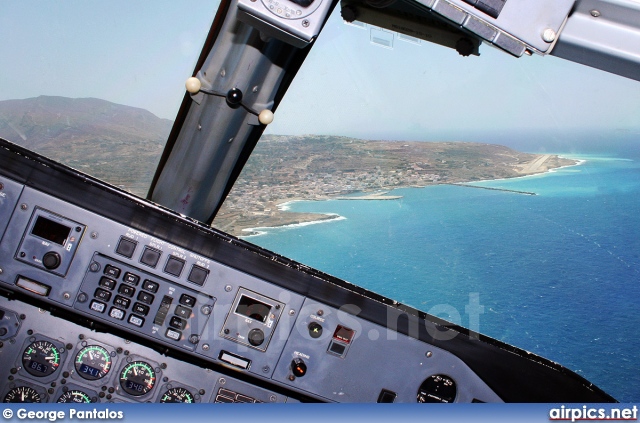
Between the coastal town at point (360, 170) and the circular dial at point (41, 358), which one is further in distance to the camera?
the coastal town at point (360, 170)

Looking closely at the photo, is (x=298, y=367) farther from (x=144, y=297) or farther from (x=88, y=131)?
(x=88, y=131)

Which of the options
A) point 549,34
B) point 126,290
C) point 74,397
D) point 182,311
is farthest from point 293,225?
point 549,34

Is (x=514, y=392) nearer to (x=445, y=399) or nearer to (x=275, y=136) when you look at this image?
(x=445, y=399)

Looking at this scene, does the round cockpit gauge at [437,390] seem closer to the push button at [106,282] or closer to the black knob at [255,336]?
the black knob at [255,336]

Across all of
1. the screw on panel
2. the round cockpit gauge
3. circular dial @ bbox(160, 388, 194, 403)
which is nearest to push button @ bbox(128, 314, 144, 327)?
circular dial @ bbox(160, 388, 194, 403)

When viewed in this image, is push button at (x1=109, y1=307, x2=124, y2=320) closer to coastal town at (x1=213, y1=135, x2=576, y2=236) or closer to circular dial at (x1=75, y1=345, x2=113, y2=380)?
circular dial at (x1=75, y1=345, x2=113, y2=380)

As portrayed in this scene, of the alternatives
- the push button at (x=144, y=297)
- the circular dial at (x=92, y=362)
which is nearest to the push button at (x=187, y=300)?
the push button at (x=144, y=297)
